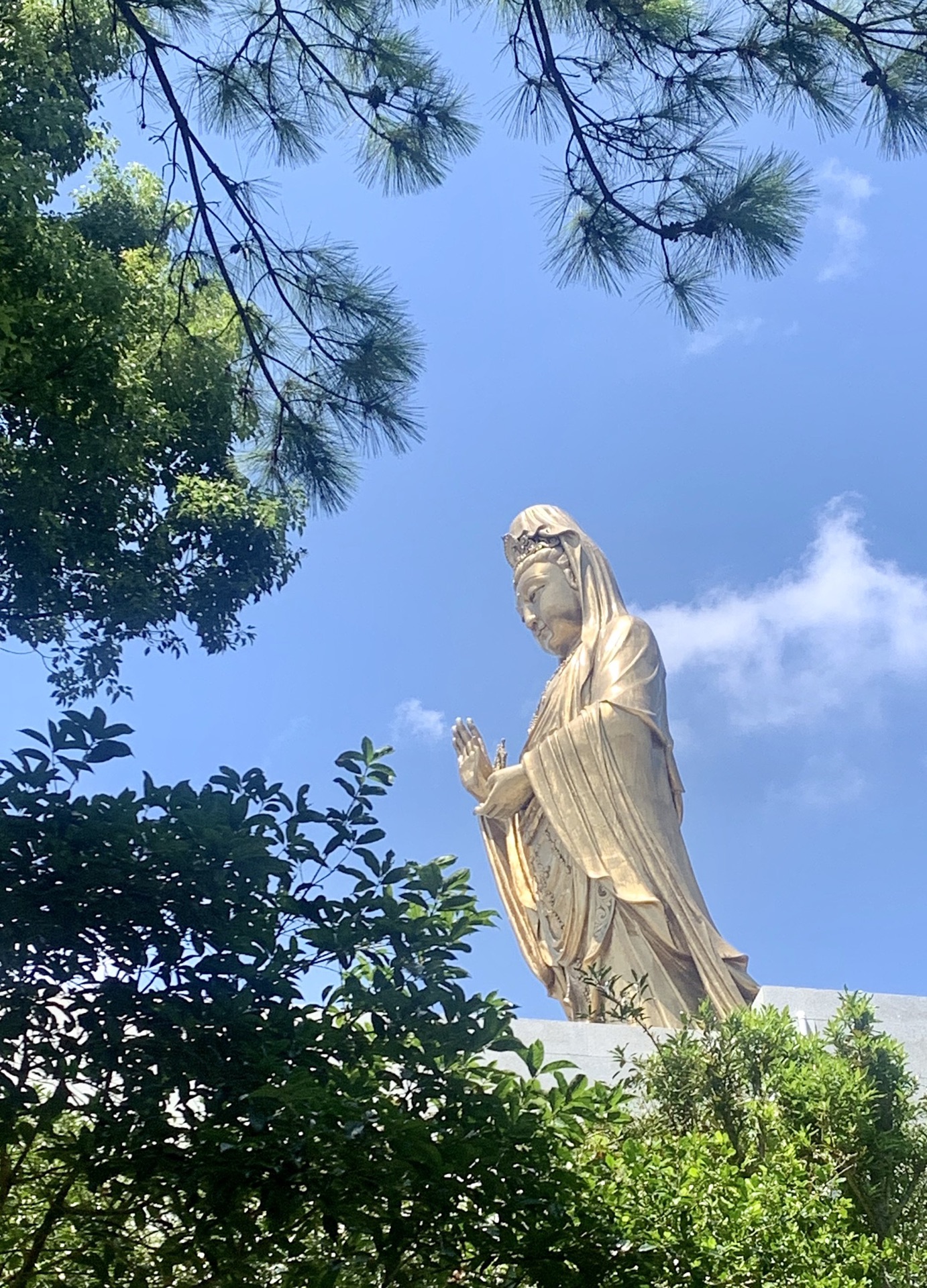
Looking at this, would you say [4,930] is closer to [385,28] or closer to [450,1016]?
[450,1016]

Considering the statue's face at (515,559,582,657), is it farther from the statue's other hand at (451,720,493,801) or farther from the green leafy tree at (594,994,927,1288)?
the green leafy tree at (594,994,927,1288)

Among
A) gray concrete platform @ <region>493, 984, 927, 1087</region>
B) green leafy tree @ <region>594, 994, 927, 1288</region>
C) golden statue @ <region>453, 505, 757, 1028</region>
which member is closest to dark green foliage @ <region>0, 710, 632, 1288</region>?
green leafy tree @ <region>594, 994, 927, 1288</region>

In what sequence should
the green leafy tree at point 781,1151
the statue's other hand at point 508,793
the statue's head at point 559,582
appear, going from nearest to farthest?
the green leafy tree at point 781,1151 < the statue's other hand at point 508,793 < the statue's head at point 559,582

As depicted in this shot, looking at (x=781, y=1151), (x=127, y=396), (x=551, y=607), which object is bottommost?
(x=781, y=1151)

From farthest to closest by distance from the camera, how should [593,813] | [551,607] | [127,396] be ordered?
[551,607] < [593,813] < [127,396]

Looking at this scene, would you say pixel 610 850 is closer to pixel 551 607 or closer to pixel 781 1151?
pixel 551 607

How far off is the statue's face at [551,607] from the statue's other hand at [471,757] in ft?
2.54

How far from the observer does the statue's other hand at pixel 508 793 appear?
7922mm

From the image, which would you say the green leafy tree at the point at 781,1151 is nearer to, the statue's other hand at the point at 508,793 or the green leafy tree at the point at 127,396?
the green leafy tree at the point at 127,396

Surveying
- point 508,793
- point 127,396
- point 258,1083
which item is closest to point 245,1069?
point 258,1083

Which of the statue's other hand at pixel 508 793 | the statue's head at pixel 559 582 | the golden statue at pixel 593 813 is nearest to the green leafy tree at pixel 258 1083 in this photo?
the golden statue at pixel 593 813

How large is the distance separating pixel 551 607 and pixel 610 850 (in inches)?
70.4

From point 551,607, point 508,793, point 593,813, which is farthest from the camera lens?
point 551,607

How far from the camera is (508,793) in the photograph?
7.96 metres
